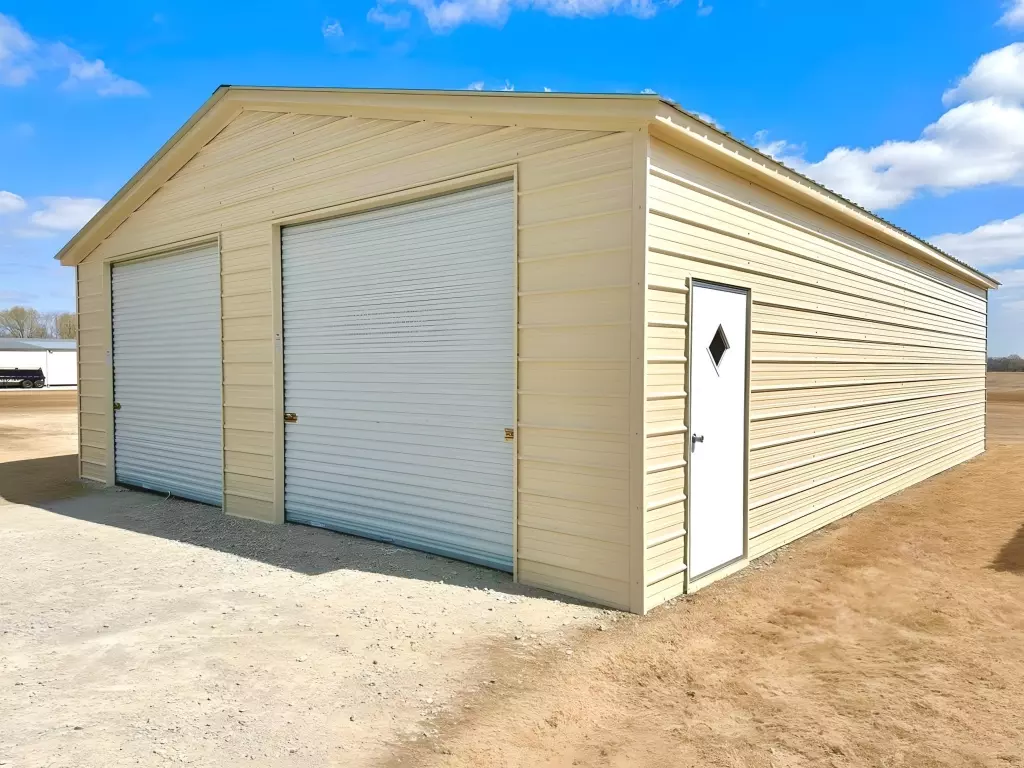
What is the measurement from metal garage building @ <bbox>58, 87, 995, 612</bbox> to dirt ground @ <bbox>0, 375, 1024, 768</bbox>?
1.97 ft

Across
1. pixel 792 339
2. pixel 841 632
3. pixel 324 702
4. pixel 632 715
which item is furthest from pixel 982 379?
pixel 324 702

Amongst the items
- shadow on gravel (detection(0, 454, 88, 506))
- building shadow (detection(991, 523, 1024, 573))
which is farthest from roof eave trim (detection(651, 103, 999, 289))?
shadow on gravel (detection(0, 454, 88, 506))

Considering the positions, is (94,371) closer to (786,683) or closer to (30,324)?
(786,683)

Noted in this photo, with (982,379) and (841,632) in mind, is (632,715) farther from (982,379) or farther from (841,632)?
(982,379)

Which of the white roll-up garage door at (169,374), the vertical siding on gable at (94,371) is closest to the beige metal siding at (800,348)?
the white roll-up garage door at (169,374)

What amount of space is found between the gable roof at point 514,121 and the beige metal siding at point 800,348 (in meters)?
0.16

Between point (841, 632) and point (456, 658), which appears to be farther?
point (841, 632)

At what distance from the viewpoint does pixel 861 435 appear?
Answer: 7934 mm

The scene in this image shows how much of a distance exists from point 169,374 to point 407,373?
4.46 metres

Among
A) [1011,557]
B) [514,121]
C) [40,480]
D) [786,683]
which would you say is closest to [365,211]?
[514,121]

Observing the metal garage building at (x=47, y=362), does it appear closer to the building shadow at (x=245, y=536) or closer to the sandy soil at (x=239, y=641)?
the building shadow at (x=245, y=536)

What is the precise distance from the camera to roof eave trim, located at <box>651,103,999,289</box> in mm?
4727

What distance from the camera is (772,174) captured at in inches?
228

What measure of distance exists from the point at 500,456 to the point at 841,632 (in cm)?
269
